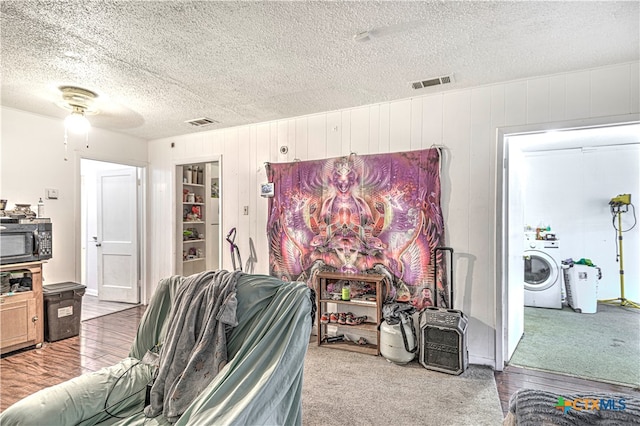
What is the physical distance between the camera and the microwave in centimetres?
320

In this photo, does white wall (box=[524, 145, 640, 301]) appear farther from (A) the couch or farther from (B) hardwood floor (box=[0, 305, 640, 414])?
(A) the couch

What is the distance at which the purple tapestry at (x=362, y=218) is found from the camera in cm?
319

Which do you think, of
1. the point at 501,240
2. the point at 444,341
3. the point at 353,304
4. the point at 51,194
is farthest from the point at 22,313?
the point at 501,240

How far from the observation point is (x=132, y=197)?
5129mm

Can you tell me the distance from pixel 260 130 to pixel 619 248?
18.4 feet

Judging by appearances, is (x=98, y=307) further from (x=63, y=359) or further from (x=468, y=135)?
(x=468, y=135)

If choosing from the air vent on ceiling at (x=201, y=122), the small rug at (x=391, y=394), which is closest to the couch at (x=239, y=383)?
the small rug at (x=391, y=394)

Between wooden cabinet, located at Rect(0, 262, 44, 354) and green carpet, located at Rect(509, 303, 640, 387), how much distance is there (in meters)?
4.69

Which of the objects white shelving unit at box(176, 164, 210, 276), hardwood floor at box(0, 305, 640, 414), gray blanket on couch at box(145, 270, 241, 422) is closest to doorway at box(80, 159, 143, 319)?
white shelving unit at box(176, 164, 210, 276)

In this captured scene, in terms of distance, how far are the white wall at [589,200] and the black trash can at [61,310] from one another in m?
6.45

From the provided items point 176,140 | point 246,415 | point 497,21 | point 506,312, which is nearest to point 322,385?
point 246,415

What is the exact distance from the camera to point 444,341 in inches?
110

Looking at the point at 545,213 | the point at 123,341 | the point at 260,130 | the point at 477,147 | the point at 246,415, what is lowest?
the point at 123,341

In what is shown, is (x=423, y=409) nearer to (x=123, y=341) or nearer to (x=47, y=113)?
(x=123, y=341)
